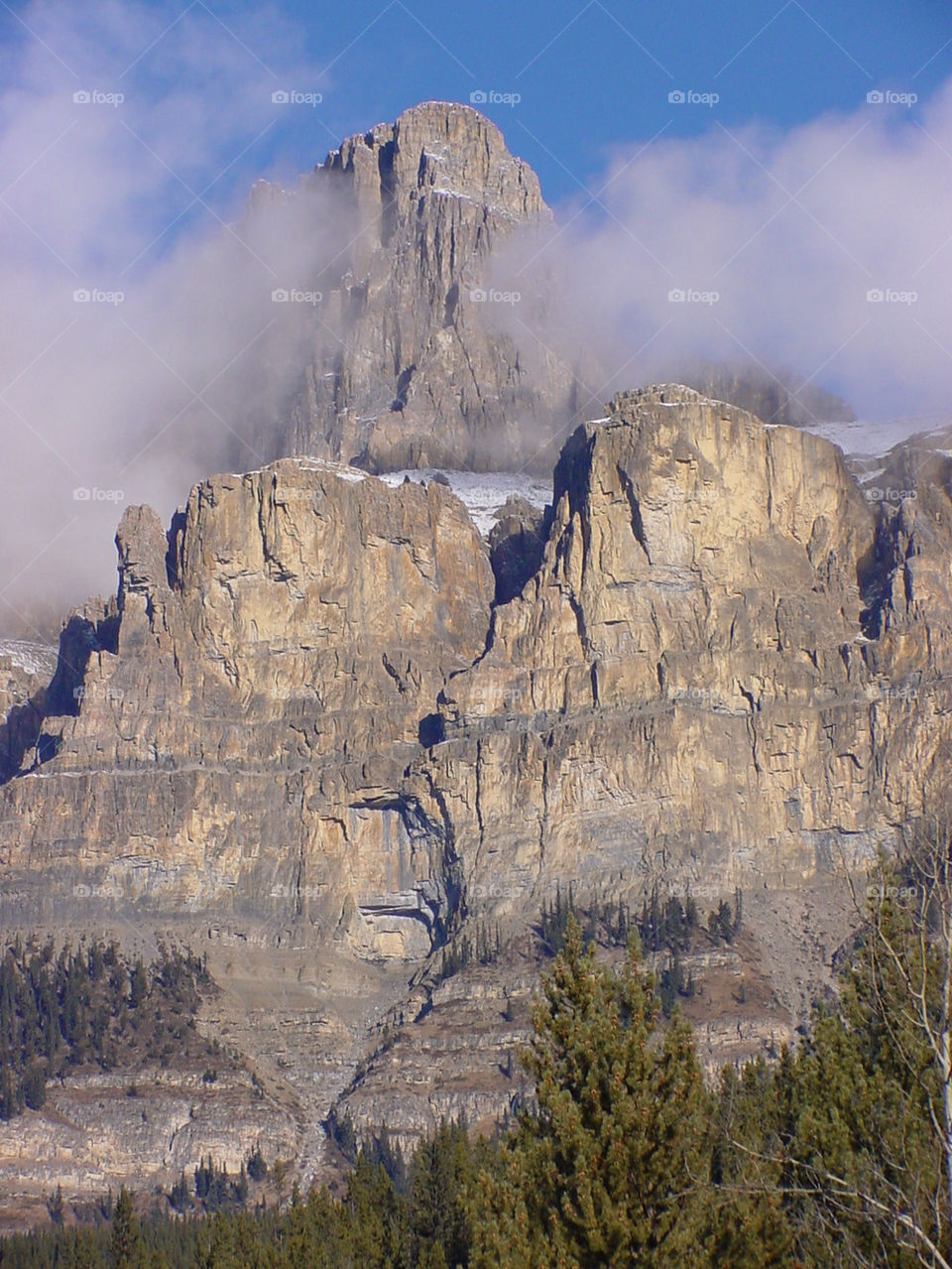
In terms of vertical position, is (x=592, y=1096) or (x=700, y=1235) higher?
(x=592, y=1096)

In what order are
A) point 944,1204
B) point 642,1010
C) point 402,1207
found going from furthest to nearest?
point 402,1207, point 642,1010, point 944,1204

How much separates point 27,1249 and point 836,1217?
118 meters

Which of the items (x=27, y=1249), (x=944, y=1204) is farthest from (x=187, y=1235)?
(x=944, y=1204)

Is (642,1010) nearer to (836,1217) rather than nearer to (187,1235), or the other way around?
(836,1217)

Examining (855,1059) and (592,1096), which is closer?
(592,1096)

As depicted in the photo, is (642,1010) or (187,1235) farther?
(187,1235)

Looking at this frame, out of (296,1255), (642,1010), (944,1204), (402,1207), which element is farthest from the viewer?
(402,1207)

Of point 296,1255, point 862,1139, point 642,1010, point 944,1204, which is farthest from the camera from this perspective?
point 296,1255

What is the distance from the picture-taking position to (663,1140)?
2071 inches

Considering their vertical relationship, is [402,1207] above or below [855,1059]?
below

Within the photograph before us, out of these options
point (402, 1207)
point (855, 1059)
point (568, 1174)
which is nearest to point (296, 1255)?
point (402, 1207)

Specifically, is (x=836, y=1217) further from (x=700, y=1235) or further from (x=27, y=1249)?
(x=27, y=1249)

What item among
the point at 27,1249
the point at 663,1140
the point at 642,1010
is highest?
the point at 642,1010

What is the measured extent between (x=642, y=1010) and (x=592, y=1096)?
3180 mm
